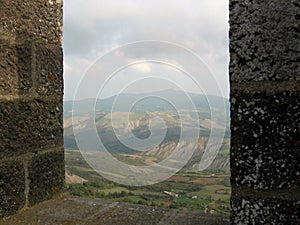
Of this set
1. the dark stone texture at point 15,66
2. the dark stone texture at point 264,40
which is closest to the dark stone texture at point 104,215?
the dark stone texture at point 15,66

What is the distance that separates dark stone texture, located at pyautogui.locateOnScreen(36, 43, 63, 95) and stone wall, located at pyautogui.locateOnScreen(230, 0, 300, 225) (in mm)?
1332

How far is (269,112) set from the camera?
1351mm

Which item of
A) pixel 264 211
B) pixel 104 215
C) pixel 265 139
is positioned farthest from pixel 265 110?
pixel 104 215

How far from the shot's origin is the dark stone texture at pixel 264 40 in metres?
1.32

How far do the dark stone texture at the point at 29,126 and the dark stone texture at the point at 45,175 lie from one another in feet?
0.26

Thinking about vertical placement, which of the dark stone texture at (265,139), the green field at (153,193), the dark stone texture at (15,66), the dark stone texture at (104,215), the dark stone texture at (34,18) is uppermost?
the dark stone texture at (34,18)

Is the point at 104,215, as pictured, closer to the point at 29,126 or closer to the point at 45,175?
the point at 45,175

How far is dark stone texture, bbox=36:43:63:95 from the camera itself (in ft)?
7.32

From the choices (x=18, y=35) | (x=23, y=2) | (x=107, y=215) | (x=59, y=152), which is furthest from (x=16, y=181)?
(x=23, y=2)

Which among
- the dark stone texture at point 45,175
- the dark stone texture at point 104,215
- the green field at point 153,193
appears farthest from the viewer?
the green field at point 153,193

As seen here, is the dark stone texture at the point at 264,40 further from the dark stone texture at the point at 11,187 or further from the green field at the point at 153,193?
the dark stone texture at the point at 11,187

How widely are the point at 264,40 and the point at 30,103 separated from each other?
1.45 meters

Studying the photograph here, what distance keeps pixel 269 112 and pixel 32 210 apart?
1549mm

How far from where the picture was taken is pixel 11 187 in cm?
202
